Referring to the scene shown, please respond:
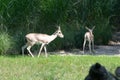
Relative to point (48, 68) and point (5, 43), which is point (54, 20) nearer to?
point (5, 43)

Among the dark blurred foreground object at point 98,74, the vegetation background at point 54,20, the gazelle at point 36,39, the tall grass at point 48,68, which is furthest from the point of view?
the vegetation background at point 54,20

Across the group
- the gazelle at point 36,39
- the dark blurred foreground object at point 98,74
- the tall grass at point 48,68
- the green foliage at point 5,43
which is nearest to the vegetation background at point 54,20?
the green foliage at point 5,43

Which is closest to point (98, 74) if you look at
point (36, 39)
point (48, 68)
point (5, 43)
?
point (48, 68)

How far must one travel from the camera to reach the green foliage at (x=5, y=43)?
10.9 meters

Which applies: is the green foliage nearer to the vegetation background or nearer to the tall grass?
the vegetation background

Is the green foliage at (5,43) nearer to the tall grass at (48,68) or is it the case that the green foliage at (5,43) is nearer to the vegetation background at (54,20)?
the vegetation background at (54,20)

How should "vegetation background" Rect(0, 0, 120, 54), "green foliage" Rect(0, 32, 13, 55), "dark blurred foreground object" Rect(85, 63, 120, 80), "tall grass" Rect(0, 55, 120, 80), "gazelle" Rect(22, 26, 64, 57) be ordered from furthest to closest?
"vegetation background" Rect(0, 0, 120, 54) < "green foliage" Rect(0, 32, 13, 55) < "gazelle" Rect(22, 26, 64, 57) < "tall grass" Rect(0, 55, 120, 80) < "dark blurred foreground object" Rect(85, 63, 120, 80)

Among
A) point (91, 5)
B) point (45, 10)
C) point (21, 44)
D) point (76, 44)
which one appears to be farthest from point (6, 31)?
point (91, 5)

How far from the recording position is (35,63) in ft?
27.8

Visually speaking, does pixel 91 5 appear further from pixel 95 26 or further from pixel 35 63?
pixel 35 63

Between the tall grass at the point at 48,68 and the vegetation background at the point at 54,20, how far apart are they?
258 centimetres

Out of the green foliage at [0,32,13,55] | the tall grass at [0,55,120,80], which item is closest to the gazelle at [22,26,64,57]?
the green foliage at [0,32,13,55]

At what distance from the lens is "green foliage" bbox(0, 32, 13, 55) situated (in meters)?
10.9

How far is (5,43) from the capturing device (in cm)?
1103
